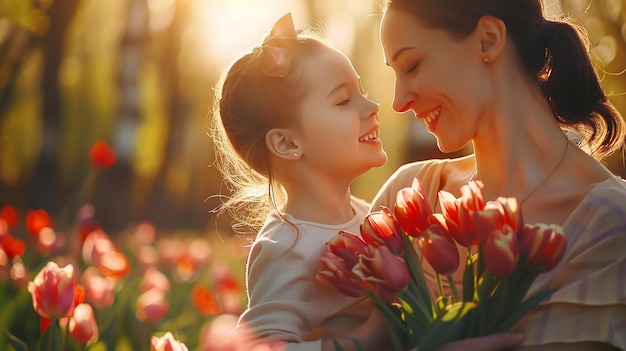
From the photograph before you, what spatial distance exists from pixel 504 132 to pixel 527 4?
1.10ft

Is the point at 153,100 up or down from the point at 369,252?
down

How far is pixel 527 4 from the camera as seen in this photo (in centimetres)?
208

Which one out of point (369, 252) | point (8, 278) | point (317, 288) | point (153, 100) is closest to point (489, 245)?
point (369, 252)

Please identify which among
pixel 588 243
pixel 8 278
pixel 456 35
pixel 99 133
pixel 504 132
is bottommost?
pixel 99 133

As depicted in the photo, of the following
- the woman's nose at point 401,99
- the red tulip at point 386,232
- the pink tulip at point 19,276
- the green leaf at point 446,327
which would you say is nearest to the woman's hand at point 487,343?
the green leaf at point 446,327

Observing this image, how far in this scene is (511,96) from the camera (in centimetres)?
202

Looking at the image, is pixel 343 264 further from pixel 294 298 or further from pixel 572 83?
pixel 572 83

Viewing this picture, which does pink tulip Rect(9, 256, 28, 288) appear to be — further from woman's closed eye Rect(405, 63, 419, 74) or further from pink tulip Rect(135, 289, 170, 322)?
woman's closed eye Rect(405, 63, 419, 74)

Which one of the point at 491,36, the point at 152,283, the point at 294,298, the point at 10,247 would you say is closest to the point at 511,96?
the point at 491,36

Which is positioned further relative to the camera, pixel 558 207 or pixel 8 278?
pixel 8 278

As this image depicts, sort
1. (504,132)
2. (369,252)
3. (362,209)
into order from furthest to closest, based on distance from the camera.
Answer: (362,209) → (504,132) → (369,252)

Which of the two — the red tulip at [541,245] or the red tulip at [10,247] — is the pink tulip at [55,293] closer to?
the red tulip at [541,245]

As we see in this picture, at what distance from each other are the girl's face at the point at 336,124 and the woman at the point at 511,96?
0.86 ft

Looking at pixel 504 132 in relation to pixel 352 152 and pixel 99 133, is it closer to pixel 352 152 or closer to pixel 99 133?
pixel 352 152
